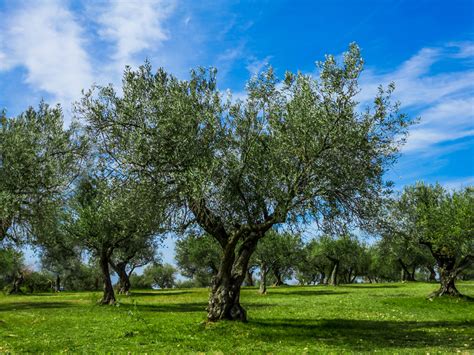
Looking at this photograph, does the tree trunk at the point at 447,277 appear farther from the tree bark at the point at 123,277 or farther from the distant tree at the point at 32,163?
the tree bark at the point at 123,277

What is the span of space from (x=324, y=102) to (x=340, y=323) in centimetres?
1437

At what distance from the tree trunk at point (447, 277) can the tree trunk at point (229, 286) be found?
93.0 feet

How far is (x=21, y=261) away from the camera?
102 metres

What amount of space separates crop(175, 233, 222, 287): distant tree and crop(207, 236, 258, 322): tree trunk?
184 ft

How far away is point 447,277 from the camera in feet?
152

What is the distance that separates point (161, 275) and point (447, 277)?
119780mm

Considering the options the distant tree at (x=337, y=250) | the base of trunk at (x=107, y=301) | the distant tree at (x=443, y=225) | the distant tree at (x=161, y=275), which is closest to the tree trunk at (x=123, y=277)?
the base of trunk at (x=107, y=301)

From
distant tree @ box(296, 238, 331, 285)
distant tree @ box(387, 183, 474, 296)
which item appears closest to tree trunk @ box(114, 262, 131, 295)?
distant tree @ box(296, 238, 331, 285)

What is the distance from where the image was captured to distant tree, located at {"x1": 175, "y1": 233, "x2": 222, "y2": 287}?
322 feet

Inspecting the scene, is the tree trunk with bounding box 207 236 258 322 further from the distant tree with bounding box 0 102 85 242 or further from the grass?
the distant tree with bounding box 0 102 85 242

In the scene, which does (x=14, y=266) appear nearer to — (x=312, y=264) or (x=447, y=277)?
(x=312, y=264)

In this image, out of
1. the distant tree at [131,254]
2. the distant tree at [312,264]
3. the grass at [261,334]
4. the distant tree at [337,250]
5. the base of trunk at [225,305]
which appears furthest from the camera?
the distant tree at [312,264]

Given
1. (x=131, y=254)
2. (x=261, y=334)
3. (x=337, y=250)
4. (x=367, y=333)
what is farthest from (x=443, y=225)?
(x=337, y=250)

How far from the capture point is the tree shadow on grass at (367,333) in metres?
20.6
